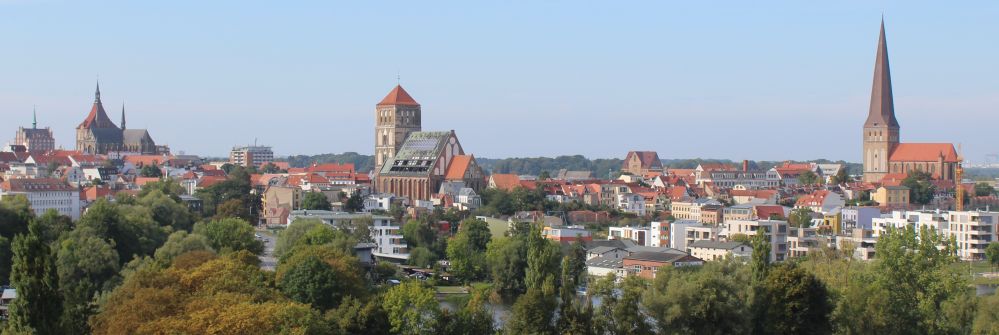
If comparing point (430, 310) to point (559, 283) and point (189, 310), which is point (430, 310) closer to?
point (189, 310)

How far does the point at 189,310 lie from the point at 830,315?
14.1 m

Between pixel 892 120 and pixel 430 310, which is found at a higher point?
pixel 892 120

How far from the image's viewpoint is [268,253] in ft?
178

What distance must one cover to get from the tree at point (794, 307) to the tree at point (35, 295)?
1487 centimetres

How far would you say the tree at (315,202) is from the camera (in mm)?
69581

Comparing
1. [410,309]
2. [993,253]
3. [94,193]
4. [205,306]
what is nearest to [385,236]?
[94,193]

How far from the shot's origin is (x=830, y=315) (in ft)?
108

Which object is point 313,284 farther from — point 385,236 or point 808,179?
point 808,179

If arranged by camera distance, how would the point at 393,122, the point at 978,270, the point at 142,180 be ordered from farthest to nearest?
the point at 393,122, the point at 142,180, the point at 978,270

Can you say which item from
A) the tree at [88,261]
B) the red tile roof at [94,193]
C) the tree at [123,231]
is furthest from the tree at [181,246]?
the red tile roof at [94,193]

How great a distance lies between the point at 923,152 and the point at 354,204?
154 ft

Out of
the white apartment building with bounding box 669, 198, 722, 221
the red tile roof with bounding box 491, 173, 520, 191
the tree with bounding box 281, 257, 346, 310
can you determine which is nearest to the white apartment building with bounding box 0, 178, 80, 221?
the red tile roof with bounding box 491, 173, 520, 191

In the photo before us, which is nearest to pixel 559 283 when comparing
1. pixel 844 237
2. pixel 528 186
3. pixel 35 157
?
pixel 844 237

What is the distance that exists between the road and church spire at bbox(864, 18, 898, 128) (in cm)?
5068
